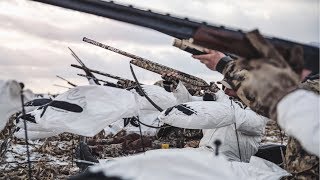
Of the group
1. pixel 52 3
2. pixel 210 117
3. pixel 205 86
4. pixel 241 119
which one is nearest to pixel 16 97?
pixel 52 3

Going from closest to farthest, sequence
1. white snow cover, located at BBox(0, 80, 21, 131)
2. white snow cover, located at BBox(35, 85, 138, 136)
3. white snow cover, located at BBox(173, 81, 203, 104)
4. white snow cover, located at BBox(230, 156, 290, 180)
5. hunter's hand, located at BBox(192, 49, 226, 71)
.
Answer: white snow cover, located at BBox(0, 80, 21, 131), hunter's hand, located at BBox(192, 49, 226, 71), white snow cover, located at BBox(230, 156, 290, 180), white snow cover, located at BBox(35, 85, 138, 136), white snow cover, located at BBox(173, 81, 203, 104)

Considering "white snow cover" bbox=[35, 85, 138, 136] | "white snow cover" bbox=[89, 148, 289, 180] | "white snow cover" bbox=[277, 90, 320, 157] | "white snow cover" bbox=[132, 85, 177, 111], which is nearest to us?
"white snow cover" bbox=[89, 148, 289, 180]

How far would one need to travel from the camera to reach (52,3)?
2.90 m

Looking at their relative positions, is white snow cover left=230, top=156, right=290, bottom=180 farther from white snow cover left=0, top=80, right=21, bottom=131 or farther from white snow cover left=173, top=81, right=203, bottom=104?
white snow cover left=173, top=81, right=203, bottom=104

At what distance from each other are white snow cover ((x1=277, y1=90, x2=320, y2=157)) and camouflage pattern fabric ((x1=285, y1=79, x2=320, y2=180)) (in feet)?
5.19

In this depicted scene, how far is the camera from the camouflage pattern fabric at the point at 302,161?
12.6ft

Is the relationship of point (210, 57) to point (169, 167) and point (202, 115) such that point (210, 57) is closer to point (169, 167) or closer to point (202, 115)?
point (169, 167)

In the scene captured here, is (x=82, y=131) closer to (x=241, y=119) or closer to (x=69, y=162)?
(x=241, y=119)

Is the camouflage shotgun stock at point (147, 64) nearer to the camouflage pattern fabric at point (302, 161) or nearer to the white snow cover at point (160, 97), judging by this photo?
the white snow cover at point (160, 97)

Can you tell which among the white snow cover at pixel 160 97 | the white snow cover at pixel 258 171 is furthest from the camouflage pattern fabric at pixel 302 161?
the white snow cover at pixel 160 97

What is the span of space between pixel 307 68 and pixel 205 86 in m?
6.64

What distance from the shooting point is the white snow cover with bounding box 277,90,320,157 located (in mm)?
2188

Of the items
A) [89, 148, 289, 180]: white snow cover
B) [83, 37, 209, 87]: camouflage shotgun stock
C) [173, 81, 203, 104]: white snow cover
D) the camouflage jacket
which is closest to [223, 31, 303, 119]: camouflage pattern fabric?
[89, 148, 289, 180]: white snow cover

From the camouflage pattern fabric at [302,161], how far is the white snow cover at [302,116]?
1583mm
